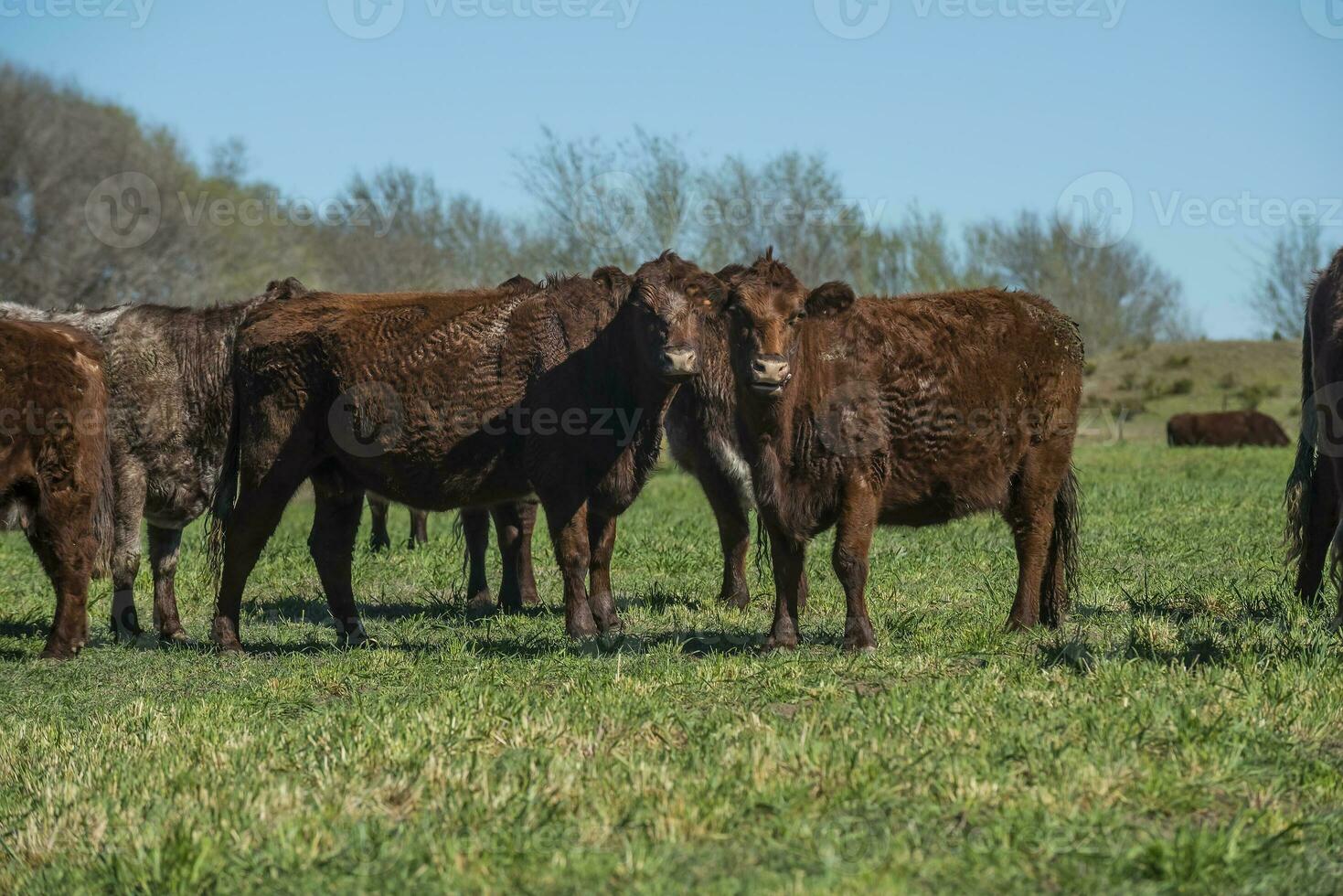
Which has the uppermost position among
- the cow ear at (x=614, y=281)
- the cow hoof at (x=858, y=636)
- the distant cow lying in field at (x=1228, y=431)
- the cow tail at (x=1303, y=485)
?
the cow ear at (x=614, y=281)

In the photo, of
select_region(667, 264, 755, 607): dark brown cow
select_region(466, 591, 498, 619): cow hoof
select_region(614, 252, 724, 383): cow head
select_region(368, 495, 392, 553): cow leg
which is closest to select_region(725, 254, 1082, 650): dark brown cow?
select_region(614, 252, 724, 383): cow head

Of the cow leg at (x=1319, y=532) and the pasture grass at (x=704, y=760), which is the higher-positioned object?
the cow leg at (x=1319, y=532)

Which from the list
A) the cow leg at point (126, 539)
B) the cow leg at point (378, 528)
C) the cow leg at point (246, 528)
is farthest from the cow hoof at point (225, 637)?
the cow leg at point (378, 528)

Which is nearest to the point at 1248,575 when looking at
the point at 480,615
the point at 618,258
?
the point at 480,615

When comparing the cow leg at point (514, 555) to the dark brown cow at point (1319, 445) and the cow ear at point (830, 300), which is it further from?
the dark brown cow at point (1319, 445)

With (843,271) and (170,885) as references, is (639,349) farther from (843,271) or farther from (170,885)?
(843,271)

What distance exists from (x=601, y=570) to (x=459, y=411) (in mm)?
1463

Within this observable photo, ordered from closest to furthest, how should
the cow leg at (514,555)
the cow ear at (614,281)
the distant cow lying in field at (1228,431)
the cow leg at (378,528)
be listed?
the cow ear at (614,281), the cow leg at (514,555), the cow leg at (378,528), the distant cow lying in field at (1228,431)

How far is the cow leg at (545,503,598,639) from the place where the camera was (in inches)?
352

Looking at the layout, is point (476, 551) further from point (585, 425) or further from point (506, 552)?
point (585, 425)

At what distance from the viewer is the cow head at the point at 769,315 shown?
7434mm

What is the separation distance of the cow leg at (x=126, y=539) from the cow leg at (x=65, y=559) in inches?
38.7

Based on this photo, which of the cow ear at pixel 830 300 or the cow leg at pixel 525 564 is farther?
the cow leg at pixel 525 564

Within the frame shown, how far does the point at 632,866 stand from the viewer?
13.1 ft
